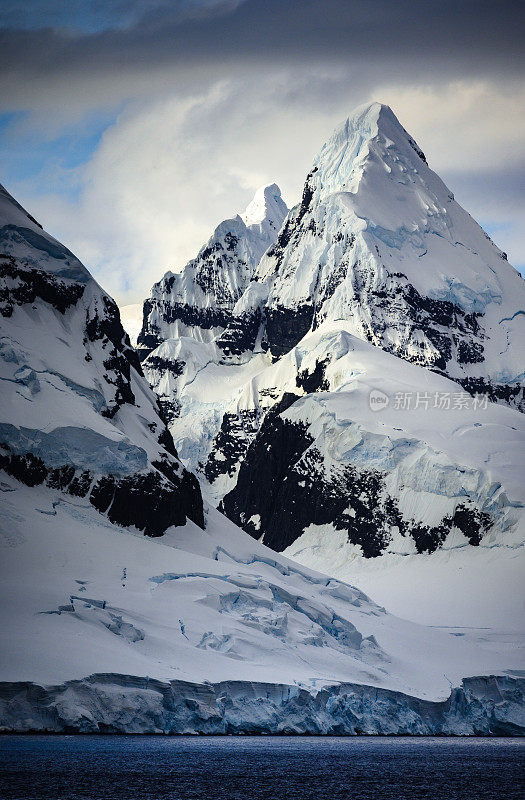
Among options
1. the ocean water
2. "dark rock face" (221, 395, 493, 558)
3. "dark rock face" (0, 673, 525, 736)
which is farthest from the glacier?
the ocean water

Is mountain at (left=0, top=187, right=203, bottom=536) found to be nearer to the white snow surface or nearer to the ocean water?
the white snow surface

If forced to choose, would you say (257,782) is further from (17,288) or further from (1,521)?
(17,288)

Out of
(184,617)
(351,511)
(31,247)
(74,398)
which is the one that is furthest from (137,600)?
(351,511)

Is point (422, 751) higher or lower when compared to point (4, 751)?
higher

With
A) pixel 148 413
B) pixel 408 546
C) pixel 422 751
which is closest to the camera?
pixel 422 751

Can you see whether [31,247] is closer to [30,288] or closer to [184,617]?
[30,288]

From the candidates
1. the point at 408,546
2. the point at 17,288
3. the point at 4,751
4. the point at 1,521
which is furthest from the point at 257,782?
the point at 408,546
